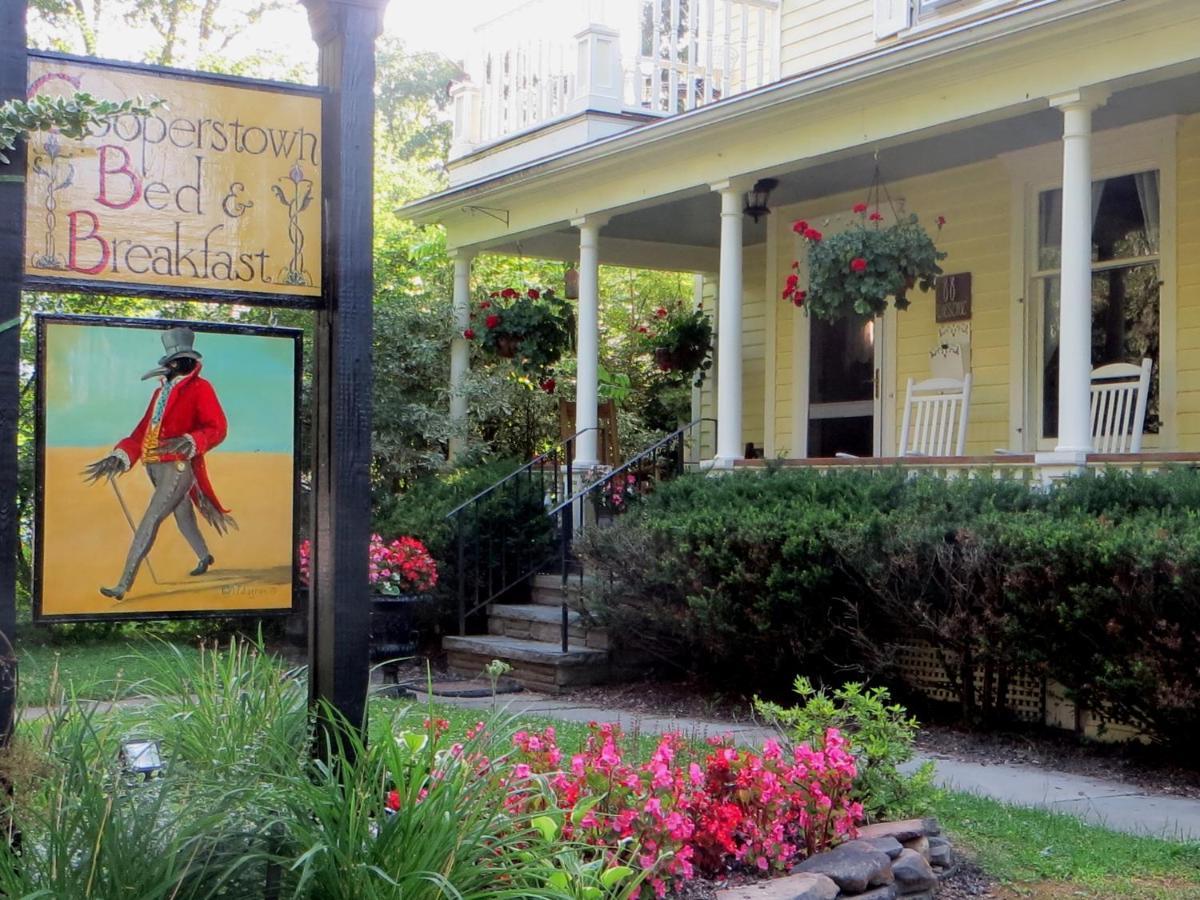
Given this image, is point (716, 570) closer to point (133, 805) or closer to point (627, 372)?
point (133, 805)

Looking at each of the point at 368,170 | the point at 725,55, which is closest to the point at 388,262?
the point at 725,55

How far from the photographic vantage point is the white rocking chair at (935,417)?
10242mm

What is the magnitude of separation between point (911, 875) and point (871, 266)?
5727 mm

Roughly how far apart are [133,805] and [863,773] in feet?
8.34

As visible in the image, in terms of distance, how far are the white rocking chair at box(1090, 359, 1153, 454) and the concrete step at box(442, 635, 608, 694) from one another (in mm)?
3582

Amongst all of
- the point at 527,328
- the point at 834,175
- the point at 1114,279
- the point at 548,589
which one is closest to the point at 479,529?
the point at 548,589

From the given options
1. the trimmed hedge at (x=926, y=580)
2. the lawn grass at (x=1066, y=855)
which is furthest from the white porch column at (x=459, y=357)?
the lawn grass at (x=1066, y=855)

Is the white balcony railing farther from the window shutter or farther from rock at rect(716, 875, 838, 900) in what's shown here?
rock at rect(716, 875, 838, 900)

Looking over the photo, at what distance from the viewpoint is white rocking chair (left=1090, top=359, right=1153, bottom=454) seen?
348 inches

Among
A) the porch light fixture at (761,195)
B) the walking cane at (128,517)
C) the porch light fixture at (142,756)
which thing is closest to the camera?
the walking cane at (128,517)

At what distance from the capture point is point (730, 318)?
10.4m

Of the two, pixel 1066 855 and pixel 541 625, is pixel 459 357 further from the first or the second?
pixel 1066 855

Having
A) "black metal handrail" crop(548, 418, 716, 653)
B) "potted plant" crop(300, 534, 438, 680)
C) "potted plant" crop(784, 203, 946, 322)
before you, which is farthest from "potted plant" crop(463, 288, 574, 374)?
"potted plant" crop(784, 203, 946, 322)

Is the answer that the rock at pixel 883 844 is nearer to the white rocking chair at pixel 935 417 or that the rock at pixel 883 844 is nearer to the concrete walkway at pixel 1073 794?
the concrete walkway at pixel 1073 794
